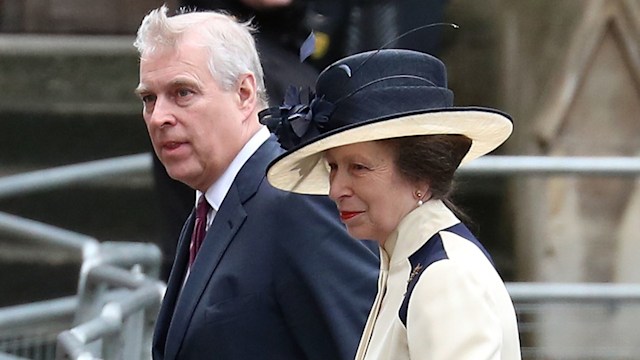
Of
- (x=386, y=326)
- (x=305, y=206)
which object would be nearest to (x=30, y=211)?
(x=305, y=206)

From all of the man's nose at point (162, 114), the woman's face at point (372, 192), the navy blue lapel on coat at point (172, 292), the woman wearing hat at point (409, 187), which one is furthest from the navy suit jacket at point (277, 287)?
the woman's face at point (372, 192)

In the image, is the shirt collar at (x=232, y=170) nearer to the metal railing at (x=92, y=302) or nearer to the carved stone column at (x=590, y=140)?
the metal railing at (x=92, y=302)

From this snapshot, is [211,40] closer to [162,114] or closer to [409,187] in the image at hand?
[162,114]

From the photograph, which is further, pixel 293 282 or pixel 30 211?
pixel 30 211

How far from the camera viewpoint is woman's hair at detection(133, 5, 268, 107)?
359 cm

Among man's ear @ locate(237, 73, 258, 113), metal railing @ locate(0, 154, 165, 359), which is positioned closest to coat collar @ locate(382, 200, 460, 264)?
man's ear @ locate(237, 73, 258, 113)

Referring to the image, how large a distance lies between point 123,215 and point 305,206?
5.07 m

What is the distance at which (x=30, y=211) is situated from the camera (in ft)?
28.0

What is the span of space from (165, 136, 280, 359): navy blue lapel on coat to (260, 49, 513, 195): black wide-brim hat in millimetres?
393

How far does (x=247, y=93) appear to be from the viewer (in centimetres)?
365

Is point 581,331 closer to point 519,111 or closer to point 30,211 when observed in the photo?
point 519,111

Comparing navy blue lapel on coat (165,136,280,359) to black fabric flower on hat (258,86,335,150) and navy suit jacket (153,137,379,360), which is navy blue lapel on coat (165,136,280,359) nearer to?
navy suit jacket (153,137,379,360)

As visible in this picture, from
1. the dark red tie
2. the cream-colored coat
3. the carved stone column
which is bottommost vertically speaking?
the carved stone column

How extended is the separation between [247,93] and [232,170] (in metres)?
0.17
